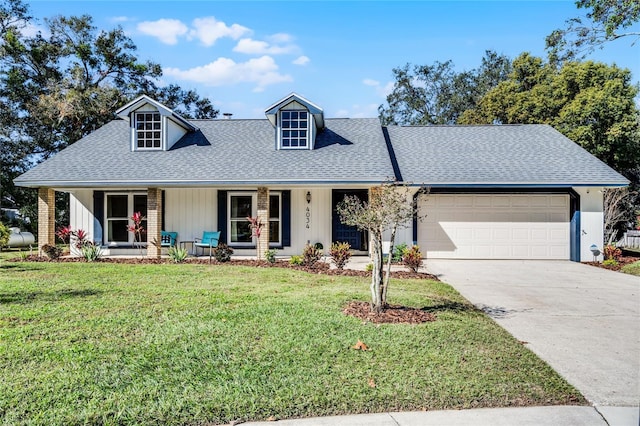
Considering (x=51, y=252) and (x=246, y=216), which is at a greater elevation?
(x=246, y=216)

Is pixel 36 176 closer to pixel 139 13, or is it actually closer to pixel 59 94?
pixel 139 13

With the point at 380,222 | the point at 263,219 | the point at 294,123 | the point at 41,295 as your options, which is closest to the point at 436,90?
the point at 294,123

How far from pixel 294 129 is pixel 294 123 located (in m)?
0.22

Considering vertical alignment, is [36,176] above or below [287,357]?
above

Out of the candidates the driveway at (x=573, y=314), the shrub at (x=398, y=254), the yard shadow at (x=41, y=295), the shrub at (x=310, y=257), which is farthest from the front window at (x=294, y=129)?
the yard shadow at (x=41, y=295)

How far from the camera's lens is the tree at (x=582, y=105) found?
64.8 ft

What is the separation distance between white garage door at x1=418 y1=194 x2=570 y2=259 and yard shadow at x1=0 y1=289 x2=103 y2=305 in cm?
1075

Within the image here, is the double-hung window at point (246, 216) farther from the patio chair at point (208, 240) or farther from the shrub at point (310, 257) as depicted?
the shrub at point (310, 257)

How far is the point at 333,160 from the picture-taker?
50.5ft

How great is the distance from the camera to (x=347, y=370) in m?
4.57

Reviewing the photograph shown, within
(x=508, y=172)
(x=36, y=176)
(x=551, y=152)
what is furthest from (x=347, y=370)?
(x=551, y=152)

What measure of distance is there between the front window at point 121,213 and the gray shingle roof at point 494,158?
9.70 metres

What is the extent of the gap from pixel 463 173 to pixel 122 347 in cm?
1303

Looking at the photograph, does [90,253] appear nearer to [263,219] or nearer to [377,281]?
[263,219]
